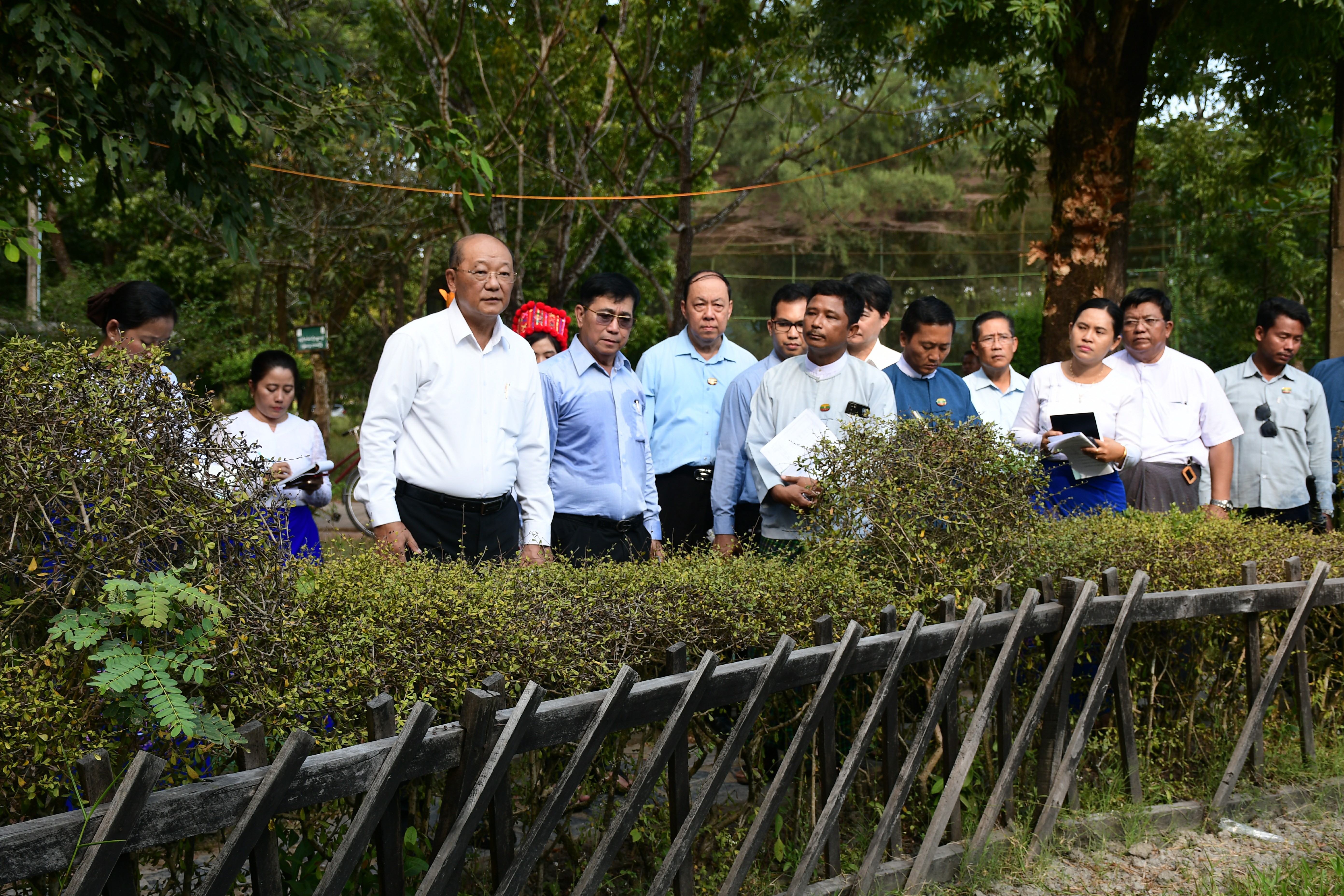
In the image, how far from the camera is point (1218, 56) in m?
8.81

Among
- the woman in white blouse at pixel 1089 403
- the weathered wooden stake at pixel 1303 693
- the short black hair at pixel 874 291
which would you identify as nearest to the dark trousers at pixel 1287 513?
the woman in white blouse at pixel 1089 403

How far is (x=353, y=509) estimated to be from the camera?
15773mm

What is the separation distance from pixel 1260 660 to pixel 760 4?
905 centimetres

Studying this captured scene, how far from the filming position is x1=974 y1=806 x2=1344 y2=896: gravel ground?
11.4ft

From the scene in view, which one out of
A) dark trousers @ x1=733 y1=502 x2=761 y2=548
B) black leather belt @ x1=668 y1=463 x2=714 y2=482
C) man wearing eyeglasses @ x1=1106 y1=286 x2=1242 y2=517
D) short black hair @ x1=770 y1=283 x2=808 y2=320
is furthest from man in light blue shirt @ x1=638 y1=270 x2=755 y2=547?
man wearing eyeglasses @ x1=1106 y1=286 x2=1242 y2=517

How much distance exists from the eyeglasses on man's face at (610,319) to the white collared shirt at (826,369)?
0.78m

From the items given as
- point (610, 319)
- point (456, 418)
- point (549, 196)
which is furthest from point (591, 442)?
point (549, 196)

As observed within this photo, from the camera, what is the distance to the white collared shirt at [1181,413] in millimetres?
5434

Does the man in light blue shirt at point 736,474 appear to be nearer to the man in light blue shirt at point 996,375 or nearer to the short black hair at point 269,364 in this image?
the man in light blue shirt at point 996,375

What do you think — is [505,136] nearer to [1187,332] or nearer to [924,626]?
[924,626]

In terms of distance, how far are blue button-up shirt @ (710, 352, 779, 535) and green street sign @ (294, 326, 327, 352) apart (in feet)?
33.9

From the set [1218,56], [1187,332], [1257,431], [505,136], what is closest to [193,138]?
[1257,431]

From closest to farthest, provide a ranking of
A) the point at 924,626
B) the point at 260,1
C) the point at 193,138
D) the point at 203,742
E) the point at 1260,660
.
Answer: the point at 203,742 → the point at 924,626 → the point at 1260,660 → the point at 193,138 → the point at 260,1

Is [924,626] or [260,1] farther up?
[260,1]
